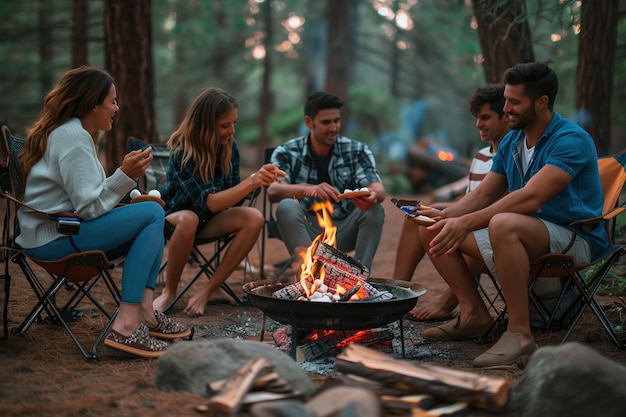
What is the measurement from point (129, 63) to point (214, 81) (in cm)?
1216

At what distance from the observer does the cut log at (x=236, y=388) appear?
7.82 ft

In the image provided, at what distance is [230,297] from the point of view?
4902 millimetres

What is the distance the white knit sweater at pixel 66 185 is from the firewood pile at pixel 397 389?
3.97 feet

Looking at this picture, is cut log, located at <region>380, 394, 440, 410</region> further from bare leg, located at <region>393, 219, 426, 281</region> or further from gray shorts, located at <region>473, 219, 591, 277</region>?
bare leg, located at <region>393, 219, 426, 281</region>

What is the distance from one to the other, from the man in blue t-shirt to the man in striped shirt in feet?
1.88

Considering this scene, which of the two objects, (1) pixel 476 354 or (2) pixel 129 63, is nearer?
(1) pixel 476 354

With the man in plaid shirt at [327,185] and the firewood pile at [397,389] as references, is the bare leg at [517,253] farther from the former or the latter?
the man in plaid shirt at [327,185]

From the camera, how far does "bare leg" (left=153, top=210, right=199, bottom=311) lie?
4.39 metres

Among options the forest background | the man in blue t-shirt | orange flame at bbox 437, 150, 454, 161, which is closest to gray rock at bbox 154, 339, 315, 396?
the man in blue t-shirt

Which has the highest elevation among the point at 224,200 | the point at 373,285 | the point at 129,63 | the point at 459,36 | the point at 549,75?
the point at 459,36

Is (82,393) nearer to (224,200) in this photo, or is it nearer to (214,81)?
(224,200)

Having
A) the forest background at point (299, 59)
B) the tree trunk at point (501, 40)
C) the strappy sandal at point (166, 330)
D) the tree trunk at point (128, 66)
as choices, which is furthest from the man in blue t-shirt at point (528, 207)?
the forest background at point (299, 59)

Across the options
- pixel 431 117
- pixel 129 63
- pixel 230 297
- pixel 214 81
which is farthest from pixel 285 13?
pixel 230 297

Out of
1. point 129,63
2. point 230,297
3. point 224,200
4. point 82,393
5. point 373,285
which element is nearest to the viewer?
point 82,393
